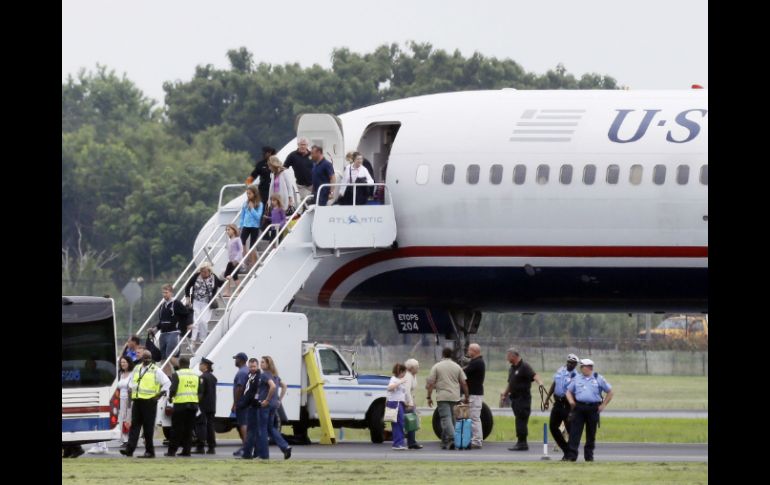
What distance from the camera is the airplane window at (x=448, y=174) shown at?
1308 inches

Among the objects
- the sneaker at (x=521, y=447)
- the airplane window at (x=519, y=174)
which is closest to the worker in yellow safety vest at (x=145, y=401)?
the sneaker at (x=521, y=447)

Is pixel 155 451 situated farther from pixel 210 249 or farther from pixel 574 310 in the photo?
pixel 574 310

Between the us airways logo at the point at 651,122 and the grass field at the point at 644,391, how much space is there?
1629 centimetres

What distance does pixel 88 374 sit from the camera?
89.2 feet

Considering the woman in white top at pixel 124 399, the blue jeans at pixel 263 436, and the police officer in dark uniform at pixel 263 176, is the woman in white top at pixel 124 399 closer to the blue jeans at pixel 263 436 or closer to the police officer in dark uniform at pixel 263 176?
the blue jeans at pixel 263 436

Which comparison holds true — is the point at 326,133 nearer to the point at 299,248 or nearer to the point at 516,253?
the point at 299,248

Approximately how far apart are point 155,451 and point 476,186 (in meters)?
7.67

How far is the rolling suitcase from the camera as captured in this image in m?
30.5

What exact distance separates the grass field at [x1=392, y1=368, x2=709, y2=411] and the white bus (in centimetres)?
2200

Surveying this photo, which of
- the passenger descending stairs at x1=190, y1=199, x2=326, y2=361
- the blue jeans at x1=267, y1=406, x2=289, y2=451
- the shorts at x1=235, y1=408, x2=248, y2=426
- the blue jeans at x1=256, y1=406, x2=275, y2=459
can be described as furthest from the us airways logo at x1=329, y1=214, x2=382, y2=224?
the blue jeans at x1=256, y1=406, x2=275, y2=459

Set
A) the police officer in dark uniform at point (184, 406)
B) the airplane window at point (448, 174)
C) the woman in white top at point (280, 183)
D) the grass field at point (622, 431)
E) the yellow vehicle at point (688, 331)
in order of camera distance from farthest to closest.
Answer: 1. the yellow vehicle at point (688, 331)
2. the grass field at point (622, 431)
3. the airplane window at point (448, 174)
4. the woman in white top at point (280, 183)
5. the police officer in dark uniform at point (184, 406)

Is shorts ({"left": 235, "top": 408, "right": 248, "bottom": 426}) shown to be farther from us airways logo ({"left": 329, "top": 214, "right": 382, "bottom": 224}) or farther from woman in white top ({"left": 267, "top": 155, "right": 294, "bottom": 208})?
woman in white top ({"left": 267, "top": 155, "right": 294, "bottom": 208})

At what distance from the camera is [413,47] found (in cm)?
11644
